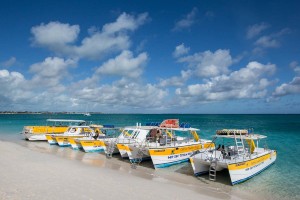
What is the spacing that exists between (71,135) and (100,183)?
662 inches

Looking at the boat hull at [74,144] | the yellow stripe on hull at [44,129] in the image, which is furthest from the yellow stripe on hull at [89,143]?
the yellow stripe on hull at [44,129]

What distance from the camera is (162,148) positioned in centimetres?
1923

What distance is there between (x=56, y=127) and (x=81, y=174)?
76.4 feet

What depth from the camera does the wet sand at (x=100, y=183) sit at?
11688 mm

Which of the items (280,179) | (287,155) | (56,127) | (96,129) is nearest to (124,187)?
(280,179)

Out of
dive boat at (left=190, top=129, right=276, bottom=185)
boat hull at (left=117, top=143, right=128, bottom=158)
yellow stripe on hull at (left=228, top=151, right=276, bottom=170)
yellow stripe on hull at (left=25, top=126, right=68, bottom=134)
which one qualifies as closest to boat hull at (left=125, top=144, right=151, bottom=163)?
boat hull at (left=117, top=143, right=128, bottom=158)

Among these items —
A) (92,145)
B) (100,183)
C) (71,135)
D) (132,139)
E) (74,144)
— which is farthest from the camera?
(71,135)

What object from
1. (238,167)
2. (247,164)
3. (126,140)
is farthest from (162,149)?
(247,164)

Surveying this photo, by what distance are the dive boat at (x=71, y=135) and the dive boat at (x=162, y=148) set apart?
934cm

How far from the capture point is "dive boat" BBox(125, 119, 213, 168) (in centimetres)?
1902

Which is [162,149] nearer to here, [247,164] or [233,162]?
[233,162]

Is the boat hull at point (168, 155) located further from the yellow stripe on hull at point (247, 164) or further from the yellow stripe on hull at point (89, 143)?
the yellow stripe on hull at point (89, 143)

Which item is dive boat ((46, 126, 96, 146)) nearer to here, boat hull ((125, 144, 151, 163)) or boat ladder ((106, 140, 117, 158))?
boat ladder ((106, 140, 117, 158))

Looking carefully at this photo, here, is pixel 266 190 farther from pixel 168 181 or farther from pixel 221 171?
pixel 168 181
